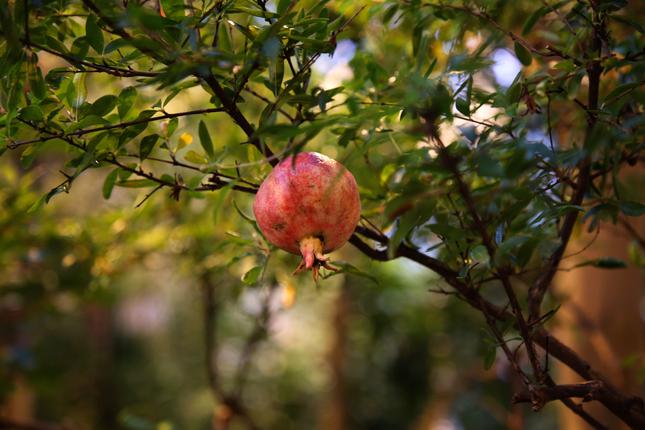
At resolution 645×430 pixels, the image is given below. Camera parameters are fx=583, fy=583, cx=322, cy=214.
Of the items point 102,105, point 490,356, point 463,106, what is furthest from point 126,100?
point 490,356

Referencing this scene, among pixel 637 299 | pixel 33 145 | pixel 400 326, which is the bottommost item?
pixel 33 145

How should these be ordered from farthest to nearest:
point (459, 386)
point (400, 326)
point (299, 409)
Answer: point (299, 409) → point (400, 326) → point (459, 386)

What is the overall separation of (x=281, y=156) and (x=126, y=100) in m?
0.20

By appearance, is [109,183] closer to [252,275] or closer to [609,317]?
[252,275]

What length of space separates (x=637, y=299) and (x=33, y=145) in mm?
1210

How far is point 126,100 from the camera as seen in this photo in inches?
21.7

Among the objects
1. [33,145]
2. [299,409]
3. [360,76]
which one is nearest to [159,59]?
[33,145]

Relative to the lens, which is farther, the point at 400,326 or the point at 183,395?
the point at 183,395

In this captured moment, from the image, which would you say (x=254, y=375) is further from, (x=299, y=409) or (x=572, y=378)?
(x=572, y=378)

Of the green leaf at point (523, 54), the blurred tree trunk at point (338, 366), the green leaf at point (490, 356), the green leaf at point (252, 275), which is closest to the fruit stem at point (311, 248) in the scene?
the green leaf at point (252, 275)

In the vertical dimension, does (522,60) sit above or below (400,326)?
below

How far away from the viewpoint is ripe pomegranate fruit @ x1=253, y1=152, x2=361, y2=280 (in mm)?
472

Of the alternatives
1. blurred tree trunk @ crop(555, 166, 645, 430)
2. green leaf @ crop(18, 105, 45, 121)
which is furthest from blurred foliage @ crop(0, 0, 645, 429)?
blurred tree trunk @ crop(555, 166, 645, 430)

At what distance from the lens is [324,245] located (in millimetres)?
494
